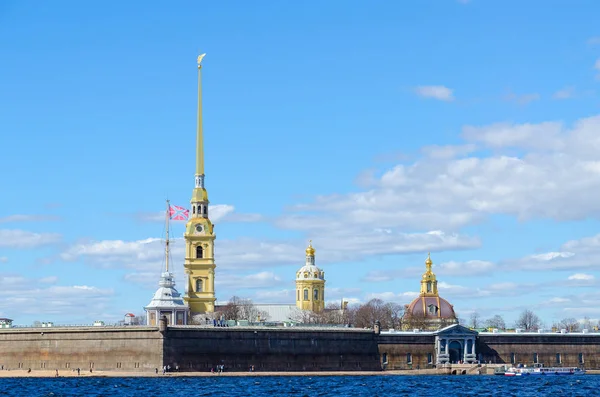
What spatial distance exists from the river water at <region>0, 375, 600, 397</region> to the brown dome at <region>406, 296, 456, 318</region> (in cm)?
5190

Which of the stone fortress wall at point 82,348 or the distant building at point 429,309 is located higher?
the distant building at point 429,309

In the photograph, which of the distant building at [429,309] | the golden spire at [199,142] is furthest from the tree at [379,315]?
the golden spire at [199,142]

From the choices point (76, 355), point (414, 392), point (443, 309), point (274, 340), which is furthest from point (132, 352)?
point (443, 309)

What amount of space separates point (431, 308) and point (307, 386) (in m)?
79.7

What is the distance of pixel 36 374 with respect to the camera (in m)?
131

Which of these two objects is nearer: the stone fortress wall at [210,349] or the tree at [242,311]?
the stone fortress wall at [210,349]

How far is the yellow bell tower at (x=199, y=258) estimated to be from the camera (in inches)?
6796

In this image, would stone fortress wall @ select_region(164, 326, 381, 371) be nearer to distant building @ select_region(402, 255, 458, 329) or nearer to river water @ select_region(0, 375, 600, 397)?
river water @ select_region(0, 375, 600, 397)

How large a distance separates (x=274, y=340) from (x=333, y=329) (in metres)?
7.14

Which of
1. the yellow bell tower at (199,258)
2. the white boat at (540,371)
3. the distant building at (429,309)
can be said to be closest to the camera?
the white boat at (540,371)

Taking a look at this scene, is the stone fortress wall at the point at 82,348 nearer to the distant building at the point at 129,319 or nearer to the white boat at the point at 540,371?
the distant building at the point at 129,319

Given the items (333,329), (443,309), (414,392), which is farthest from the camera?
(443,309)

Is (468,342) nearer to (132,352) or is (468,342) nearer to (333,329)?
(333,329)

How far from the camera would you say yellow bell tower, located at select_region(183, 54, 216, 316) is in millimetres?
172625
